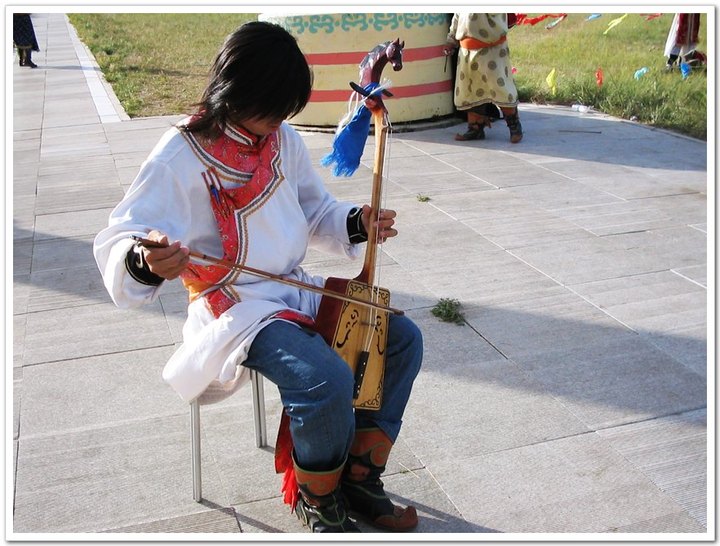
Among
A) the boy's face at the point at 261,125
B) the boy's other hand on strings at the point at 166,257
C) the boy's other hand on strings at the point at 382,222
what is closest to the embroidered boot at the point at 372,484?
the boy's other hand on strings at the point at 382,222

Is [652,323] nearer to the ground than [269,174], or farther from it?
nearer to the ground

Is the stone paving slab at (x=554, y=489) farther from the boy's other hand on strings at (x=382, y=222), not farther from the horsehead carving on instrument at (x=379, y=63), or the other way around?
the horsehead carving on instrument at (x=379, y=63)

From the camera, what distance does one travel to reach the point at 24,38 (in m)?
13.3

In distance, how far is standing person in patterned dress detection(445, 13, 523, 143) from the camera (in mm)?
7148

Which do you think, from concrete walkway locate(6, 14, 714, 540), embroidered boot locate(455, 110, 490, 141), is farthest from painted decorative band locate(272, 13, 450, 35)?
concrete walkway locate(6, 14, 714, 540)

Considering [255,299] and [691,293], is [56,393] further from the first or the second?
[691,293]

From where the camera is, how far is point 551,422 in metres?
3.02

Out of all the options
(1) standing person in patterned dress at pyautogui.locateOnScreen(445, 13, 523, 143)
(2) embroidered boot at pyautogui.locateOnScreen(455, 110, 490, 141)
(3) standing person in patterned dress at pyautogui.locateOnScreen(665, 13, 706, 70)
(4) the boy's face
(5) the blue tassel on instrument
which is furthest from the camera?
(3) standing person in patterned dress at pyautogui.locateOnScreen(665, 13, 706, 70)

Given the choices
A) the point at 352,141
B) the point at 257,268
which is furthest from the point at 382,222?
the point at 257,268

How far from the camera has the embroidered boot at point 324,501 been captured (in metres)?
2.28

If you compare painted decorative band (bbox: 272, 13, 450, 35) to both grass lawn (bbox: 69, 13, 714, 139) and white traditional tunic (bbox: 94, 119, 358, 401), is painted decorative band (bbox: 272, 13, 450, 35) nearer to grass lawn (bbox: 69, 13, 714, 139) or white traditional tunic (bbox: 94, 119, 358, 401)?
grass lawn (bbox: 69, 13, 714, 139)

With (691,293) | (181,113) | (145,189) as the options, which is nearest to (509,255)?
(691,293)

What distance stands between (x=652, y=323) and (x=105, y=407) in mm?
2427

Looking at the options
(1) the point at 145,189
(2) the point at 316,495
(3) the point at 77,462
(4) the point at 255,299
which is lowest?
(3) the point at 77,462
